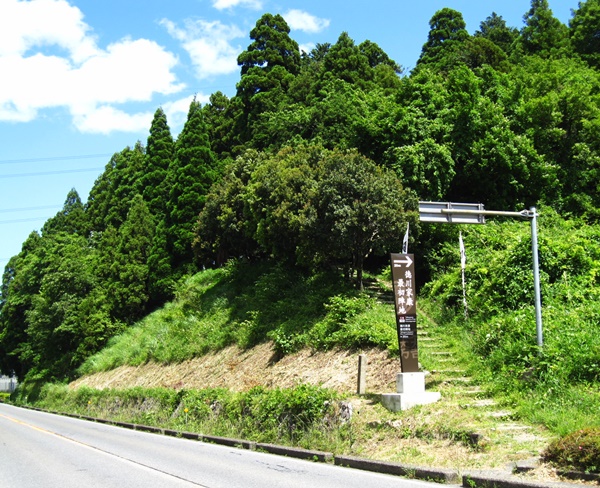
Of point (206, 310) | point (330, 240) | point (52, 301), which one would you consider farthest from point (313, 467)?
point (52, 301)

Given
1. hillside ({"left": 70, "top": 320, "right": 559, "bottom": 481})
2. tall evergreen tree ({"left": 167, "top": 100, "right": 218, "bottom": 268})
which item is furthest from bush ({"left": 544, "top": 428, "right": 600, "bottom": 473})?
tall evergreen tree ({"left": 167, "top": 100, "right": 218, "bottom": 268})

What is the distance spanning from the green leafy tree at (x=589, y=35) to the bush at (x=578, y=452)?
37762 millimetres

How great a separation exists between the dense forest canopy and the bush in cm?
1133

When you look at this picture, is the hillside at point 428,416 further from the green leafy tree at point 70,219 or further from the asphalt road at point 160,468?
the green leafy tree at point 70,219

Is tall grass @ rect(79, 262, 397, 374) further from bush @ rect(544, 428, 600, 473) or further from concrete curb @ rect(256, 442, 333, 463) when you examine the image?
bush @ rect(544, 428, 600, 473)

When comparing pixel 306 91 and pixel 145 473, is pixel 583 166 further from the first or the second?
pixel 145 473

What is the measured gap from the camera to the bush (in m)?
7.22

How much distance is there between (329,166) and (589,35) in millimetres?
30770

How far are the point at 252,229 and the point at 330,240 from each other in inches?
294

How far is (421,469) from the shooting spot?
27.7 feet

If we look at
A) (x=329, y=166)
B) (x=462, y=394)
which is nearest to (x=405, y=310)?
(x=462, y=394)

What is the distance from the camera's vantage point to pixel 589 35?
133 feet

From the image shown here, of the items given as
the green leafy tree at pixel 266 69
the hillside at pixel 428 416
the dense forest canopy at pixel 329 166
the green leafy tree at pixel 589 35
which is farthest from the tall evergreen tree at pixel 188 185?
the green leafy tree at pixel 589 35

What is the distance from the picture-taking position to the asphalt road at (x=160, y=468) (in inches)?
331
